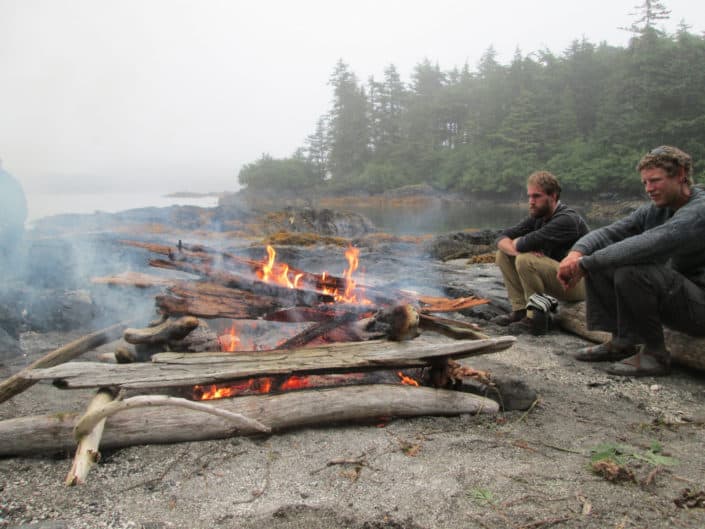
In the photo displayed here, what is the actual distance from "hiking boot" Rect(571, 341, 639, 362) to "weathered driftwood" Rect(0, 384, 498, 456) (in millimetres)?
1685

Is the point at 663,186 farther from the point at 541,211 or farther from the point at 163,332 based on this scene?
the point at 163,332

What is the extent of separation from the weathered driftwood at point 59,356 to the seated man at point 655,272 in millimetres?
4228

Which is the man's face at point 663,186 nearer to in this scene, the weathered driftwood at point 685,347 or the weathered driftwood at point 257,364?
the weathered driftwood at point 685,347

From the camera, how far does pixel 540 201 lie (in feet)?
17.6

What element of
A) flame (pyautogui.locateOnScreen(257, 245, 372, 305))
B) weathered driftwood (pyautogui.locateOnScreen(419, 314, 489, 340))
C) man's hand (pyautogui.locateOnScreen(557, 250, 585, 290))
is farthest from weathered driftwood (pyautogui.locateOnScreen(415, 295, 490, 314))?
man's hand (pyautogui.locateOnScreen(557, 250, 585, 290))

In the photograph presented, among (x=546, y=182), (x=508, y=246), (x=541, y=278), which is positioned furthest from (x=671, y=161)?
(x=508, y=246)

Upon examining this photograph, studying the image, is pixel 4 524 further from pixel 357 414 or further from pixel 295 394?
pixel 357 414

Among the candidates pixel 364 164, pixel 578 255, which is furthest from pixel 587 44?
pixel 578 255

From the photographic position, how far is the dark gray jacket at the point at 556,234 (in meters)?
5.36

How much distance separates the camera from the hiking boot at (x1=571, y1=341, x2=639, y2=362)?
14.0 ft

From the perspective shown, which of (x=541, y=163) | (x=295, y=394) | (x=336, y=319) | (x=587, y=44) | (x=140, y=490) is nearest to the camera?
(x=140, y=490)

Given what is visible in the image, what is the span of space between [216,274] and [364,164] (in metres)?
65.1

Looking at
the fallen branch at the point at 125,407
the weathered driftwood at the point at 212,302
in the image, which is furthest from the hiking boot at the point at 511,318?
the fallen branch at the point at 125,407

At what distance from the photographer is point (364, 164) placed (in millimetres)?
67750
